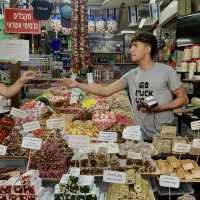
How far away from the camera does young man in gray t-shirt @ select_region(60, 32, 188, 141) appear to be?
4211mm

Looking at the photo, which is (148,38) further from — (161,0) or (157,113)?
(161,0)

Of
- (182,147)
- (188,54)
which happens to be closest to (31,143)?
(182,147)

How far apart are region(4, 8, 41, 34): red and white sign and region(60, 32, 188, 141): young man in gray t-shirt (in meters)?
0.91

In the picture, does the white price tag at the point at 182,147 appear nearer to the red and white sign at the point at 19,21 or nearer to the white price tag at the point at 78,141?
the white price tag at the point at 78,141

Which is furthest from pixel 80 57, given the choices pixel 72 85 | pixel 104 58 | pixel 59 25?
pixel 104 58

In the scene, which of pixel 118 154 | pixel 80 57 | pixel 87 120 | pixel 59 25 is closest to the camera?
pixel 118 154

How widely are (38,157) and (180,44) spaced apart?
18.5ft

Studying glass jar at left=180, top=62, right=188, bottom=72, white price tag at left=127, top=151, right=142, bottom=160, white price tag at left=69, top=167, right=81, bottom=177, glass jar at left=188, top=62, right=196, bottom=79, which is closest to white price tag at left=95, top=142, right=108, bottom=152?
white price tag at left=127, top=151, right=142, bottom=160

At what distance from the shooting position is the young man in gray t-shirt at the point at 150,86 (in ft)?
13.8

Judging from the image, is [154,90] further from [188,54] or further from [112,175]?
[188,54]

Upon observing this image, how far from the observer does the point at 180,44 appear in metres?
8.07

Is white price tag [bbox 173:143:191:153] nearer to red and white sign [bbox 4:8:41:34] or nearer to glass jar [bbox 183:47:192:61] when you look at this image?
red and white sign [bbox 4:8:41:34]

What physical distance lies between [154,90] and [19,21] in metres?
1.81

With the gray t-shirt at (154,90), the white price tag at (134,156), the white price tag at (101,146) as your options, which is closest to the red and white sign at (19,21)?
the gray t-shirt at (154,90)
